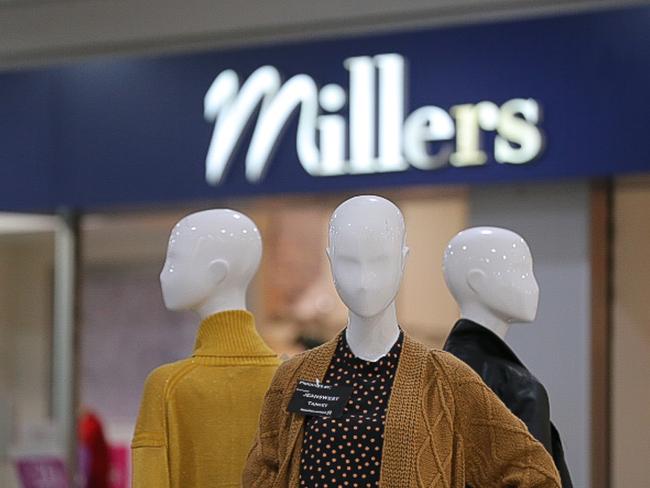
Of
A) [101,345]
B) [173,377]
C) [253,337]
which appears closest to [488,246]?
[253,337]

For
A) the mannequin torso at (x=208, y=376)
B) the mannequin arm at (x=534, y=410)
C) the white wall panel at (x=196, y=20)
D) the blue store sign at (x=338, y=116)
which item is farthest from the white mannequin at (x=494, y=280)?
the white wall panel at (x=196, y=20)

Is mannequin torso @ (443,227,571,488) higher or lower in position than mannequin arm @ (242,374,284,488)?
higher

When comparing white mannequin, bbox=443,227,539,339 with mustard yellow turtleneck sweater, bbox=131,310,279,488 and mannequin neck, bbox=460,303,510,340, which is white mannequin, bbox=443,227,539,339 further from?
mustard yellow turtleneck sweater, bbox=131,310,279,488

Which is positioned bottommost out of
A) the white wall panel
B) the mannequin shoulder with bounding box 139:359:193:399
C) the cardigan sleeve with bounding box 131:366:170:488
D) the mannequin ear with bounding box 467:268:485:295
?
the cardigan sleeve with bounding box 131:366:170:488

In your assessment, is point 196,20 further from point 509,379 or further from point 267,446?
point 267,446

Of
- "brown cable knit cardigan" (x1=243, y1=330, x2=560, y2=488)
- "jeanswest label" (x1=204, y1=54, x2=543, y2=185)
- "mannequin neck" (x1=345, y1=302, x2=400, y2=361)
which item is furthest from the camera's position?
"jeanswest label" (x1=204, y1=54, x2=543, y2=185)

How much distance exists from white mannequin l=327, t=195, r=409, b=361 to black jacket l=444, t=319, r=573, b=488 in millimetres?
632

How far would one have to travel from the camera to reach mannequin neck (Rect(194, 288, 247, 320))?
11.8ft

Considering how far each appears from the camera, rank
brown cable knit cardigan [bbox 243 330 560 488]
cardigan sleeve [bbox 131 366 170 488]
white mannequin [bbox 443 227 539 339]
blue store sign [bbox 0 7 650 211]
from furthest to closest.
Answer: blue store sign [bbox 0 7 650 211]
white mannequin [bbox 443 227 539 339]
cardigan sleeve [bbox 131 366 170 488]
brown cable knit cardigan [bbox 243 330 560 488]

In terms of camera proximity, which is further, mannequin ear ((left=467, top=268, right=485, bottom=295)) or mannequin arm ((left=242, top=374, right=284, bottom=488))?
mannequin ear ((left=467, top=268, right=485, bottom=295))

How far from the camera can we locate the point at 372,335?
2.86m

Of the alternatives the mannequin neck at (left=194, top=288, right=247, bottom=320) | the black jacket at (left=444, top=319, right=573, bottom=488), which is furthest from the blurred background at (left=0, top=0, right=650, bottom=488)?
the mannequin neck at (left=194, top=288, right=247, bottom=320)

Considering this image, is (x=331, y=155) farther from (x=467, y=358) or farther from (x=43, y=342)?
(x=467, y=358)

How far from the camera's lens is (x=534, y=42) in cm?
602
